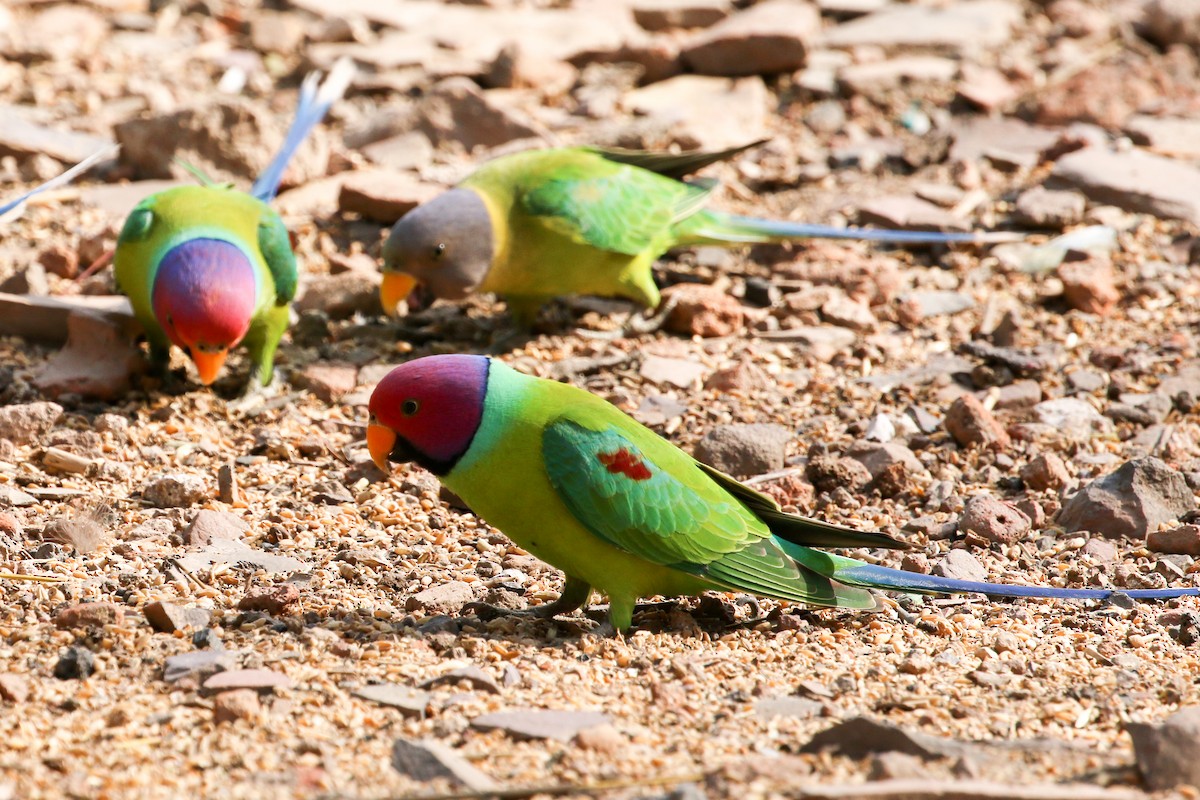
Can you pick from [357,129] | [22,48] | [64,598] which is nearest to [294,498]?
[64,598]

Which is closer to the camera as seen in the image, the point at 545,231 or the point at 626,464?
the point at 626,464

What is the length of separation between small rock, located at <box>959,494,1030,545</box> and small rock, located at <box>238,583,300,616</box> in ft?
6.92

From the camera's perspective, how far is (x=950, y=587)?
3764mm

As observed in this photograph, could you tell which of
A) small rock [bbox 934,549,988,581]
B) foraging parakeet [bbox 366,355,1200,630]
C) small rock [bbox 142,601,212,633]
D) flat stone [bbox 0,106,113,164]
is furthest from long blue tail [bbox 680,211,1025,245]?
small rock [bbox 142,601,212,633]

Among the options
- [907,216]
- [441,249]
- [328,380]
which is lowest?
[328,380]

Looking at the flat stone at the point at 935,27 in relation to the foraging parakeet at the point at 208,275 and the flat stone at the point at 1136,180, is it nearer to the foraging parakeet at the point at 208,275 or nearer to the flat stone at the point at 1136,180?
the flat stone at the point at 1136,180

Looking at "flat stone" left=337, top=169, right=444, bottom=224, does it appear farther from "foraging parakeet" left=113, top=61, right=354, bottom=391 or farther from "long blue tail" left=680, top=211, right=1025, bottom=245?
"long blue tail" left=680, top=211, right=1025, bottom=245

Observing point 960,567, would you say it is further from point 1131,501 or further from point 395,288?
point 395,288

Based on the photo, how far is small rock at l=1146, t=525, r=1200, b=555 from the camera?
13.7 ft

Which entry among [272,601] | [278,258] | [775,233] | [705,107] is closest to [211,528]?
[272,601]

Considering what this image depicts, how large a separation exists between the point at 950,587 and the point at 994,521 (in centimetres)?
65

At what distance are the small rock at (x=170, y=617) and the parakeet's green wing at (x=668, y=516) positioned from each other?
100cm

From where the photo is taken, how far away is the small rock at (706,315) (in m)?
6.07

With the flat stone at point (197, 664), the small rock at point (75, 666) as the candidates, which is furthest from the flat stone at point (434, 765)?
the small rock at point (75, 666)
